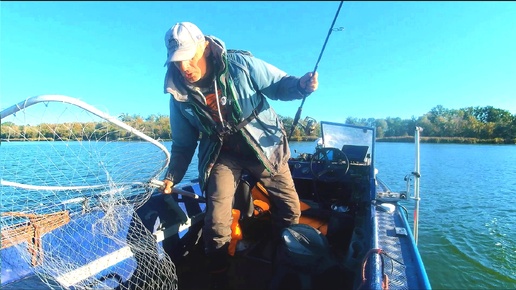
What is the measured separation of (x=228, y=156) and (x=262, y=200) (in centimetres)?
147

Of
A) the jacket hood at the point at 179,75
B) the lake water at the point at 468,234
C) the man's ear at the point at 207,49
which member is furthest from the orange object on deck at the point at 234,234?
the lake water at the point at 468,234

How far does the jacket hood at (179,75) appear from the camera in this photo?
2422 millimetres

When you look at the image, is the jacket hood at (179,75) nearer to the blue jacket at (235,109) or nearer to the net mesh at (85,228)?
the blue jacket at (235,109)

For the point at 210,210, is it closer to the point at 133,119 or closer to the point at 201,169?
the point at 201,169

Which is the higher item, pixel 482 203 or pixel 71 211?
pixel 71 211

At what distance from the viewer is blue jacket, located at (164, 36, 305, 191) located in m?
2.49

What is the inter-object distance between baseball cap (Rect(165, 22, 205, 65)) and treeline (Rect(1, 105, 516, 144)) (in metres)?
0.80

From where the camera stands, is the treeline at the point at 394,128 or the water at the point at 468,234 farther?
the water at the point at 468,234

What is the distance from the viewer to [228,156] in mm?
2891

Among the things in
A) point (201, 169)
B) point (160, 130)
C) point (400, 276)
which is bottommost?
point (400, 276)

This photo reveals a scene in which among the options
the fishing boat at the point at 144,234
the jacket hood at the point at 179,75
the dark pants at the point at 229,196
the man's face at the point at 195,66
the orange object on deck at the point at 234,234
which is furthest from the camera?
the orange object on deck at the point at 234,234

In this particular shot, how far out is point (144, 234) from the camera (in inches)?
114

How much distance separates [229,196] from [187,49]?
1.44m

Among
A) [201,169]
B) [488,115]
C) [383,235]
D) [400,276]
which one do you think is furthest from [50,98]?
[488,115]
